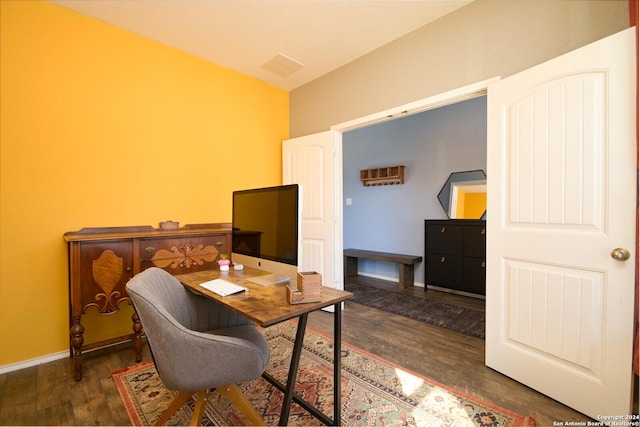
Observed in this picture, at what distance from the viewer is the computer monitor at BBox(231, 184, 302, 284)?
5.04ft

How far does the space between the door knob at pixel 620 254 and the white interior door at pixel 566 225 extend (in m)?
0.02

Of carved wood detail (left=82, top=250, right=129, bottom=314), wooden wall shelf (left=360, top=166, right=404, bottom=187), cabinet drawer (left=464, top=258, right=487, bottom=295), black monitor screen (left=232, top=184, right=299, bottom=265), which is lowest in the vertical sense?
cabinet drawer (left=464, top=258, right=487, bottom=295)

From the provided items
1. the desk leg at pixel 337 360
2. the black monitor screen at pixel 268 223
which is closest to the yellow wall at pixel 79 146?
the black monitor screen at pixel 268 223

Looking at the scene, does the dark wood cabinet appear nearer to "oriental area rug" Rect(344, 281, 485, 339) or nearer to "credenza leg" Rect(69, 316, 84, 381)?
"oriental area rug" Rect(344, 281, 485, 339)

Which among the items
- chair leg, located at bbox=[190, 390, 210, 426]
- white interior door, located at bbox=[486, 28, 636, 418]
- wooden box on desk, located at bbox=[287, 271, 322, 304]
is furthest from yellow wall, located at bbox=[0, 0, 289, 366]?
white interior door, located at bbox=[486, 28, 636, 418]

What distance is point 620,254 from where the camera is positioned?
1.46 metres

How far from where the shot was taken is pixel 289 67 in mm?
3260

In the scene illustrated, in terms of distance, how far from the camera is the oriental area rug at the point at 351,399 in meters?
1.55

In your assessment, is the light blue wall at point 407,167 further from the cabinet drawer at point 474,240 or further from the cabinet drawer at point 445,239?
the cabinet drawer at point 474,240

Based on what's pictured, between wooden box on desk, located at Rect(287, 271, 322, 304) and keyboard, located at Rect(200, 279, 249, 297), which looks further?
keyboard, located at Rect(200, 279, 249, 297)

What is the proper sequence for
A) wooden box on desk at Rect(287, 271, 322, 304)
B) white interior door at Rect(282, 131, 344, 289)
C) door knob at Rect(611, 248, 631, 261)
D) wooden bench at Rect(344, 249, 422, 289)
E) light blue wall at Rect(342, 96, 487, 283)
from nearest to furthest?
wooden box on desk at Rect(287, 271, 322, 304)
door knob at Rect(611, 248, 631, 261)
white interior door at Rect(282, 131, 344, 289)
light blue wall at Rect(342, 96, 487, 283)
wooden bench at Rect(344, 249, 422, 289)

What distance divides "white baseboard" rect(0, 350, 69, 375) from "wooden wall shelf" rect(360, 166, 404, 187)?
427cm

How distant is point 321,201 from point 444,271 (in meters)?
2.00

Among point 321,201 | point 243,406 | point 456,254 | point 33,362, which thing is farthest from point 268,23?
point 456,254
